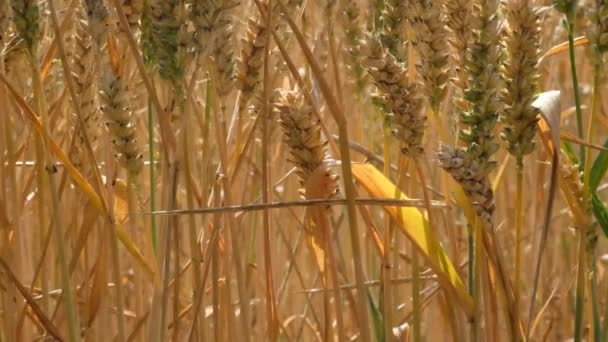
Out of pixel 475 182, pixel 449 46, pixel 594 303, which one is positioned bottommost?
pixel 594 303

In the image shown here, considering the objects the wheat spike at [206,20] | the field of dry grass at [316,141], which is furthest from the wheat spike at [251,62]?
the wheat spike at [206,20]

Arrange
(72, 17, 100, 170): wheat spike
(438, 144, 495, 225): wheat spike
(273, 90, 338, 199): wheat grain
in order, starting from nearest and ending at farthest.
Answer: (438, 144, 495, 225): wheat spike < (273, 90, 338, 199): wheat grain < (72, 17, 100, 170): wheat spike

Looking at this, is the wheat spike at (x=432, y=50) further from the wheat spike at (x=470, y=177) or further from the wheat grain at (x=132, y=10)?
the wheat grain at (x=132, y=10)

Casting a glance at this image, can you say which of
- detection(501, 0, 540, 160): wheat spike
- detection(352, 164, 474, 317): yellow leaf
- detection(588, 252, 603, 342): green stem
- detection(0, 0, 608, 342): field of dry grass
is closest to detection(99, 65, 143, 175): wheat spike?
detection(0, 0, 608, 342): field of dry grass

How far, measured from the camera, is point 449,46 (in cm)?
86

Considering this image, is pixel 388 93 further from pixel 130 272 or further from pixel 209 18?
pixel 130 272

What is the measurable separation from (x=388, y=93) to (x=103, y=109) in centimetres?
27

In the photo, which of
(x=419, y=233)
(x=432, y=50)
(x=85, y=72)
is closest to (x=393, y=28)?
(x=432, y=50)

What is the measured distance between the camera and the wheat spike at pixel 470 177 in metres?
0.71

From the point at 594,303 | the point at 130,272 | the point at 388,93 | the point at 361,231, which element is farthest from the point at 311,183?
the point at 130,272

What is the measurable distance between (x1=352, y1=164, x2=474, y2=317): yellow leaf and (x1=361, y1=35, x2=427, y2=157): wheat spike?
104 millimetres

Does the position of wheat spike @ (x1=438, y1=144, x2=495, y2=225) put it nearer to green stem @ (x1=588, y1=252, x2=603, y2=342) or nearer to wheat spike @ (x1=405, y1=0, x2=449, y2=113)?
wheat spike @ (x1=405, y1=0, x2=449, y2=113)

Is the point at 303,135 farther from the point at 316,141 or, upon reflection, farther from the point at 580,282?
the point at 580,282

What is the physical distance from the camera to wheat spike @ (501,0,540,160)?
751 millimetres
